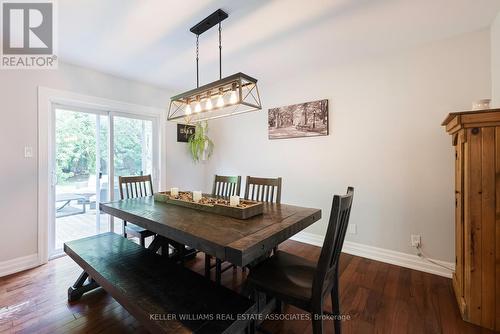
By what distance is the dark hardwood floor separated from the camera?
1.61 m

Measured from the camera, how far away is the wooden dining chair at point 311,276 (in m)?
1.19

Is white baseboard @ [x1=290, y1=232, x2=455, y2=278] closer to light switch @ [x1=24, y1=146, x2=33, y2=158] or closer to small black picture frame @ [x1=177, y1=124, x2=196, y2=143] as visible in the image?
small black picture frame @ [x1=177, y1=124, x2=196, y2=143]

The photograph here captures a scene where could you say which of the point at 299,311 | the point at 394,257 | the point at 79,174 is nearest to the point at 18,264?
the point at 79,174

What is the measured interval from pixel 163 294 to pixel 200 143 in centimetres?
311

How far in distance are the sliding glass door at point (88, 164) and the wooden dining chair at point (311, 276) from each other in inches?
112

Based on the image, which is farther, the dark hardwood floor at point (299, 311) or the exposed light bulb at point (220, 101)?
the exposed light bulb at point (220, 101)

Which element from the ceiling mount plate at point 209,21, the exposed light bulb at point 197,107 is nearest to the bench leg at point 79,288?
the exposed light bulb at point 197,107

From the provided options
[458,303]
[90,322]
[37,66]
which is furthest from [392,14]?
[37,66]

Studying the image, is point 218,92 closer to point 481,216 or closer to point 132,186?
point 132,186

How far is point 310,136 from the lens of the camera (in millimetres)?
3162

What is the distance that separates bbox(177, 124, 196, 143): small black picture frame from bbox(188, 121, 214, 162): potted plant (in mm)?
68

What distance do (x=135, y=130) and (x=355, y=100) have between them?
332 cm

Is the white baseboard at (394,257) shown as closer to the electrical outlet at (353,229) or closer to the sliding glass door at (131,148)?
the electrical outlet at (353,229)

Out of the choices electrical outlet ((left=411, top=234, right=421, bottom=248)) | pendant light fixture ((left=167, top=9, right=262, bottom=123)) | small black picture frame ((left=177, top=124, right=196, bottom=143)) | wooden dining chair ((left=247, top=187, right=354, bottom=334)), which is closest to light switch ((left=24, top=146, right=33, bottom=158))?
pendant light fixture ((left=167, top=9, right=262, bottom=123))
